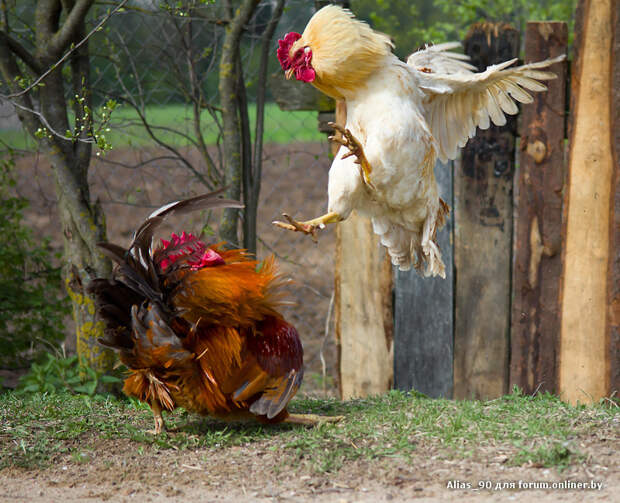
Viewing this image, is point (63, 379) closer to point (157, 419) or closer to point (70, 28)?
point (157, 419)

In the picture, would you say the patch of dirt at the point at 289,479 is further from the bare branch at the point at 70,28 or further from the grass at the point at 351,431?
the bare branch at the point at 70,28

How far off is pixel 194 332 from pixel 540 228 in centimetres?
204

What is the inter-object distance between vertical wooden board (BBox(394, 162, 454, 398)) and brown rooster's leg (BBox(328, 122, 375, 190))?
1.79 m

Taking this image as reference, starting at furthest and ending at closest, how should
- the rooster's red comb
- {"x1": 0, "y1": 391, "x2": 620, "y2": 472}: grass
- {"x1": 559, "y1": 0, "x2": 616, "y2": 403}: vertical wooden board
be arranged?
{"x1": 559, "y1": 0, "x2": 616, "y2": 403}: vertical wooden board → {"x1": 0, "y1": 391, "x2": 620, "y2": 472}: grass → the rooster's red comb

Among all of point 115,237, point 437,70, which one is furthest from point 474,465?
point 115,237

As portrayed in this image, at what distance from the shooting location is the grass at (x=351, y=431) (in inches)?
110

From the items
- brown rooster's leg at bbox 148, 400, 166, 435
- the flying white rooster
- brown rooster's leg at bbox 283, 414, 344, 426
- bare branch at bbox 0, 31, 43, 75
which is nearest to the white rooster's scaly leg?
the flying white rooster

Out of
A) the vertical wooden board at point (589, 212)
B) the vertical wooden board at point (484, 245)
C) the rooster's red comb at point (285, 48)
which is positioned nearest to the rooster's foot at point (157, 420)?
the rooster's red comb at point (285, 48)

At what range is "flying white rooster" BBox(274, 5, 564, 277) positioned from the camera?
7.61ft

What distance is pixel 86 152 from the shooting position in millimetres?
4066

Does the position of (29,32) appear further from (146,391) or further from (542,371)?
(542,371)

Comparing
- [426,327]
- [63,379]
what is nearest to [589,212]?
[426,327]

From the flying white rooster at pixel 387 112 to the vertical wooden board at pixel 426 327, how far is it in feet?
4.72

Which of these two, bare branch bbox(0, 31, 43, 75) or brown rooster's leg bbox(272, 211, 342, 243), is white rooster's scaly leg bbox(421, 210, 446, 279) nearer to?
brown rooster's leg bbox(272, 211, 342, 243)
